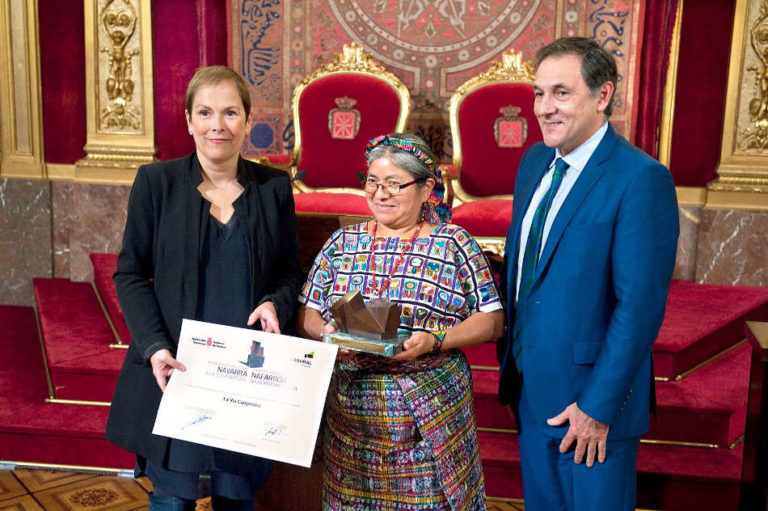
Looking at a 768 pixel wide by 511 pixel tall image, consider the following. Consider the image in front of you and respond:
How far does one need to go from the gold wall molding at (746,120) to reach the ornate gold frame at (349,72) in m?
1.99

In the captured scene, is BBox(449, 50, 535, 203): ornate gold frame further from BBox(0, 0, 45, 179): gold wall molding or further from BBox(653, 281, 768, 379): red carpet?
BBox(0, 0, 45, 179): gold wall molding

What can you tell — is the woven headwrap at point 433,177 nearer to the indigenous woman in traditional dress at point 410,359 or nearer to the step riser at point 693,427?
the indigenous woman in traditional dress at point 410,359

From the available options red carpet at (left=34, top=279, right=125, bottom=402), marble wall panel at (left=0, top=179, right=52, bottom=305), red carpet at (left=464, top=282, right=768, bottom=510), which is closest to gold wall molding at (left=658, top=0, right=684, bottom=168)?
red carpet at (left=464, top=282, right=768, bottom=510)

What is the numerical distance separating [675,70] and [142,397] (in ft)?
13.2

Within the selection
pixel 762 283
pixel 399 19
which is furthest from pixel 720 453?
pixel 399 19

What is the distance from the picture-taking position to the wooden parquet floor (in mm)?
2918

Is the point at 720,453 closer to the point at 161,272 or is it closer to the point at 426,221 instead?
the point at 426,221

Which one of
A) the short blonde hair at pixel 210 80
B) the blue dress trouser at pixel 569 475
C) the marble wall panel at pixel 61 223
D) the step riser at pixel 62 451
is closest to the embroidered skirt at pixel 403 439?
the blue dress trouser at pixel 569 475

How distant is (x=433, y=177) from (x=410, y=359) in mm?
478

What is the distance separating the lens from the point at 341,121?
4.99m

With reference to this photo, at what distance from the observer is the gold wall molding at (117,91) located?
4820 mm

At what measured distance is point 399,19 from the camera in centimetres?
524

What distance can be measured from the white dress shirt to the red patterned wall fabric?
3.43 meters

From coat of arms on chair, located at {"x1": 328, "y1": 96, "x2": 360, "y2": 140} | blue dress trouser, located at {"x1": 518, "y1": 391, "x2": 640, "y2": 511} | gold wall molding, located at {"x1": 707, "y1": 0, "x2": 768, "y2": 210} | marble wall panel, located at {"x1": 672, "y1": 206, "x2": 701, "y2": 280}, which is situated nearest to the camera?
blue dress trouser, located at {"x1": 518, "y1": 391, "x2": 640, "y2": 511}
